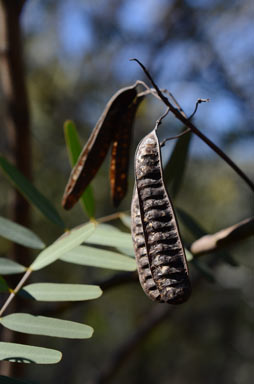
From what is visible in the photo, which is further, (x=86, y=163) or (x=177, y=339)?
(x=177, y=339)

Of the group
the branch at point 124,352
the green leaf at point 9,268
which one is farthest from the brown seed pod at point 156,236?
the branch at point 124,352

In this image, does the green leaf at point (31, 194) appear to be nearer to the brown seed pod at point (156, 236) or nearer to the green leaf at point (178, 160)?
the green leaf at point (178, 160)

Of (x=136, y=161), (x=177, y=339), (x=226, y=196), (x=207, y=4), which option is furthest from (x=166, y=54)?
(x=136, y=161)

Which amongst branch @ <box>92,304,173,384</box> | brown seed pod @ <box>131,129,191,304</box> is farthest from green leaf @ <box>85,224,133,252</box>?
branch @ <box>92,304,173,384</box>

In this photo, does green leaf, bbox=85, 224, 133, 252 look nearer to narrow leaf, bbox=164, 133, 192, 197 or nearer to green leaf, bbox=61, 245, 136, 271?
green leaf, bbox=61, 245, 136, 271

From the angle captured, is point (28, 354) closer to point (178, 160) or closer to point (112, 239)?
point (112, 239)

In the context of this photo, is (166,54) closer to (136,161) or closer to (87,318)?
(87,318)
